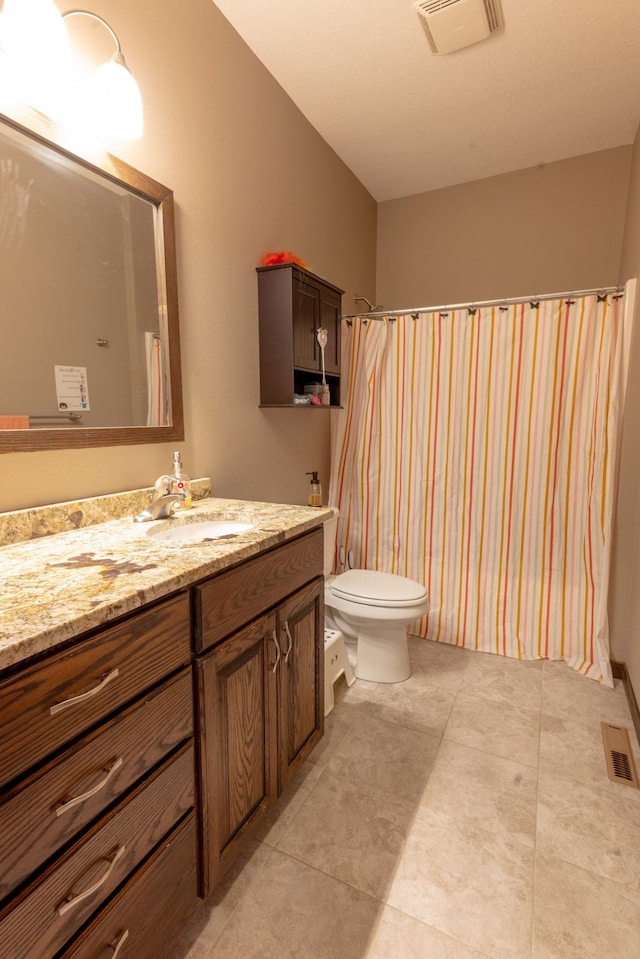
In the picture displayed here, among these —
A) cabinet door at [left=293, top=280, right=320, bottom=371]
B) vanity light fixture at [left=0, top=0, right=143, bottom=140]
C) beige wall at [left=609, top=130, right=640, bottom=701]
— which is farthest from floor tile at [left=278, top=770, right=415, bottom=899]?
vanity light fixture at [left=0, top=0, right=143, bottom=140]

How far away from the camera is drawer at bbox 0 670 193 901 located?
24.0 inches

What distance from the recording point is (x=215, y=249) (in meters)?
1.63

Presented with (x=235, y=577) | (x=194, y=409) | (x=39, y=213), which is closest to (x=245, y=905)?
(x=235, y=577)

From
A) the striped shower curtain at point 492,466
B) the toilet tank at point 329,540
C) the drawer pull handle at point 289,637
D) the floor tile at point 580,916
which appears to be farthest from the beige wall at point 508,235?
the floor tile at point 580,916

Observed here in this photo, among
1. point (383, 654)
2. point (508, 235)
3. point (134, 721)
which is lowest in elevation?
point (383, 654)

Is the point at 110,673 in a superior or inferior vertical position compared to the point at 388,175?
inferior

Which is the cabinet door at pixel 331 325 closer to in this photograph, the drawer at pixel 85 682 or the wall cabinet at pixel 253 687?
the wall cabinet at pixel 253 687

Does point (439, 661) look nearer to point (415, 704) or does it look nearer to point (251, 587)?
point (415, 704)

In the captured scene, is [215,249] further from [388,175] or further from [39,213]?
[388,175]

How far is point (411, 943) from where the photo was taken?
1022 millimetres

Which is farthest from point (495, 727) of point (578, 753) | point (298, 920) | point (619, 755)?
point (298, 920)

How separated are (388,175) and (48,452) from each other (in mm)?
2448

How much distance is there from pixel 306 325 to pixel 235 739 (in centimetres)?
153

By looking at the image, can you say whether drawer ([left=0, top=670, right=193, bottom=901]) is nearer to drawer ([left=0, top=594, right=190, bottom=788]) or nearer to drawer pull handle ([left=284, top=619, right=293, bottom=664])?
drawer ([left=0, top=594, right=190, bottom=788])
